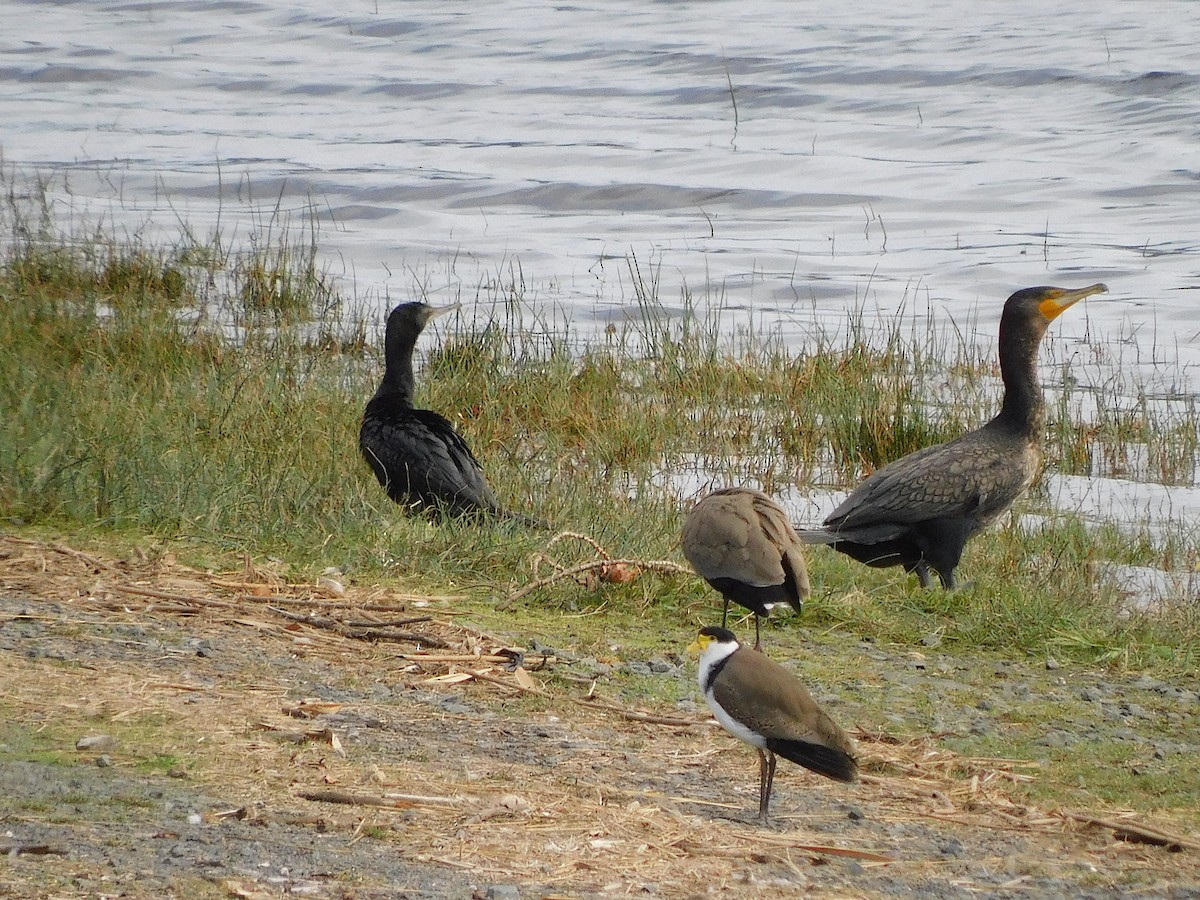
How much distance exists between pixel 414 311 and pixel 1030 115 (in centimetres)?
1587

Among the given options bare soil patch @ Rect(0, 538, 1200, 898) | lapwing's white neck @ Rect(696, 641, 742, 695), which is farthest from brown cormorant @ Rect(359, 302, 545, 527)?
lapwing's white neck @ Rect(696, 641, 742, 695)

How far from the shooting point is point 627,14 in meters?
33.1

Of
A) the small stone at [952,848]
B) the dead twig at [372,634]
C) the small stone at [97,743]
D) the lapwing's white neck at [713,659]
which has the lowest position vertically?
the small stone at [952,848]

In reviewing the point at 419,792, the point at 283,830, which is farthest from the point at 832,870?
Answer: the point at 283,830

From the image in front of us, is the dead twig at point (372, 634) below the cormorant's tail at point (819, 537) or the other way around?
the other way around

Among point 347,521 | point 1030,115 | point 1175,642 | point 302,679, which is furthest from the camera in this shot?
point 1030,115

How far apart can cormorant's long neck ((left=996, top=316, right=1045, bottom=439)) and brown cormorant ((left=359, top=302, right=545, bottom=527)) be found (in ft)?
7.58

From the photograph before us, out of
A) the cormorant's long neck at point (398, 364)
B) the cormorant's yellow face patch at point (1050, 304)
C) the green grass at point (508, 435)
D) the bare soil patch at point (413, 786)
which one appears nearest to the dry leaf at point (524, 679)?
the bare soil patch at point (413, 786)

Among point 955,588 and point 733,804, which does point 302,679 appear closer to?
point 733,804

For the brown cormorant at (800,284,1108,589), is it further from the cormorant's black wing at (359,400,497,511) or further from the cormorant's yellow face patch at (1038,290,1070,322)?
the cormorant's black wing at (359,400,497,511)

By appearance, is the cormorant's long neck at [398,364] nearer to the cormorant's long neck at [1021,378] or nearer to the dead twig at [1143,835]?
the cormorant's long neck at [1021,378]

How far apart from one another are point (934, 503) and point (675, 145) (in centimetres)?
1607

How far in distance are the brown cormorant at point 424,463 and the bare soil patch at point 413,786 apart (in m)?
2.23

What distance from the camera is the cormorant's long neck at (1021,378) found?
7.70 m
